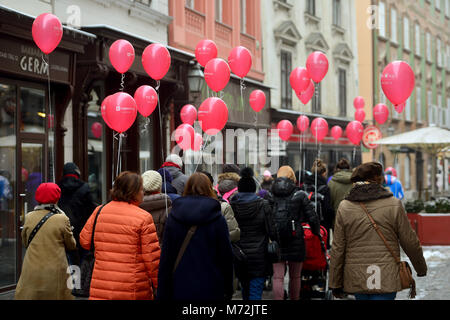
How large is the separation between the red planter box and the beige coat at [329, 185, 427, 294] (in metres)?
9.04

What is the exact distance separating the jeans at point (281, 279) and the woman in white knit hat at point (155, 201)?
2.18 meters

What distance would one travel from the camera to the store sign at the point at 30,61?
365 inches

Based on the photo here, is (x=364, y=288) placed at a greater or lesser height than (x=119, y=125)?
lesser

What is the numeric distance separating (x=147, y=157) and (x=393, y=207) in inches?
391

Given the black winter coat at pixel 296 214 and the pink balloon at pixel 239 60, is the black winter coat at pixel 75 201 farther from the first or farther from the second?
the pink balloon at pixel 239 60

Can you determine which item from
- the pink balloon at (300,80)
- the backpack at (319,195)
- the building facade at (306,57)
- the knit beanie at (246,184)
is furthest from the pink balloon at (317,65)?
the building facade at (306,57)

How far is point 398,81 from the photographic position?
9.73 metres

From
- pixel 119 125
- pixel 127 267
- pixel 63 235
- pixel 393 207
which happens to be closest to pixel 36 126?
pixel 119 125

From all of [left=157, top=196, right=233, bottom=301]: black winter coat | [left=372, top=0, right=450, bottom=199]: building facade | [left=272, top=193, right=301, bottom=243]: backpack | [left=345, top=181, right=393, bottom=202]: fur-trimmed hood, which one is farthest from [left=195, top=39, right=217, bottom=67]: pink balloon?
[left=372, top=0, right=450, bottom=199]: building facade

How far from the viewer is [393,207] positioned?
534 cm

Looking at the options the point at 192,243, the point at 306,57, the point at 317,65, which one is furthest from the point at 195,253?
the point at 306,57

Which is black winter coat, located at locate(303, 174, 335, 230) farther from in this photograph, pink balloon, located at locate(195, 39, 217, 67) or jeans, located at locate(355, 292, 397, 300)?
jeans, located at locate(355, 292, 397, 300)
